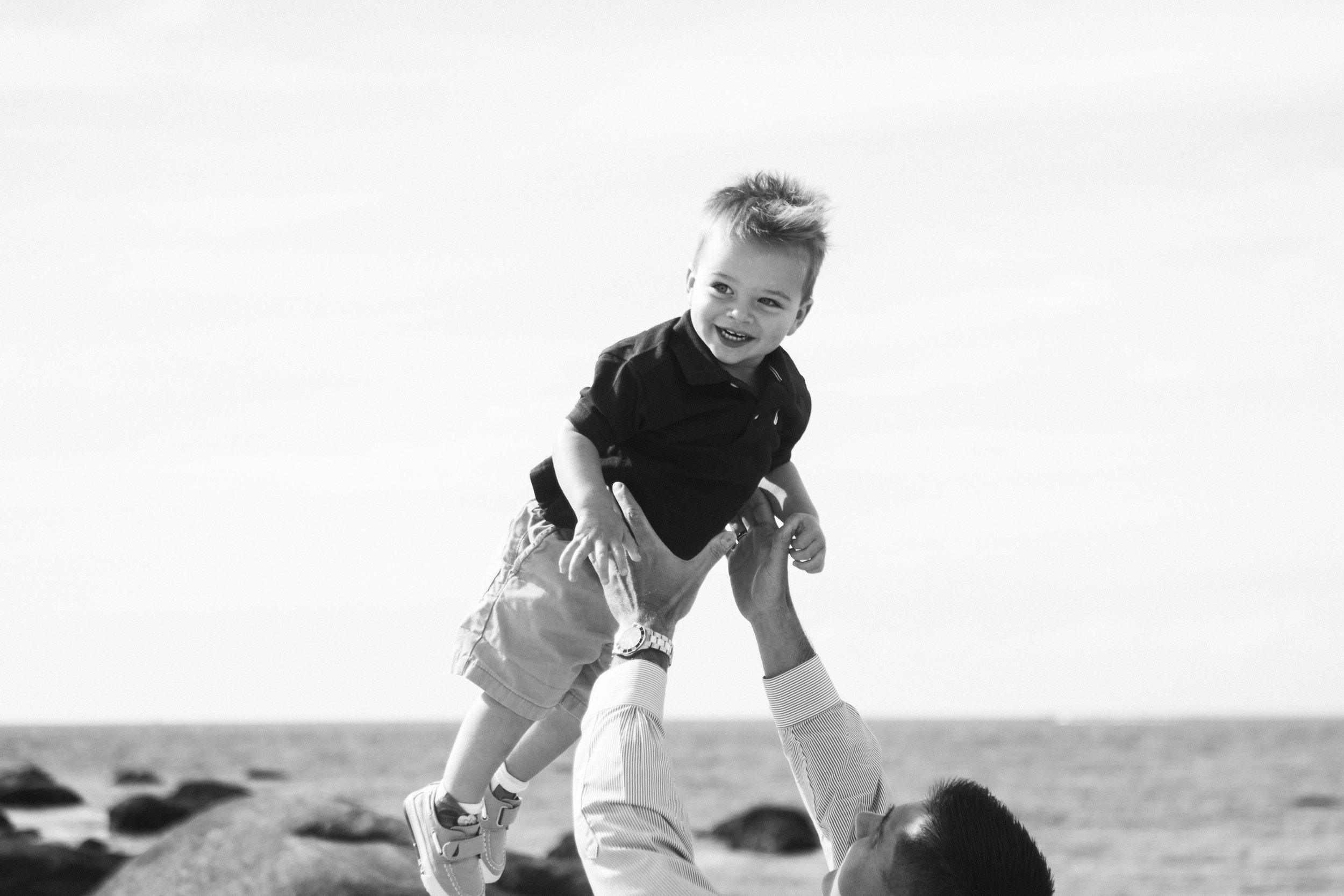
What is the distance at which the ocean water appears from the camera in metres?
20.6

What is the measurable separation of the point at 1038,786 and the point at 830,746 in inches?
1444

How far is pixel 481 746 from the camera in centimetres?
445

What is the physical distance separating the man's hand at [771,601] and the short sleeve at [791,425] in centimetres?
60

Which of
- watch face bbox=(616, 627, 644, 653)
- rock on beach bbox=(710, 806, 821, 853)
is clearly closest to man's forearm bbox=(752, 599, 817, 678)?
watch face bbox=(616, 627, 644, 653)

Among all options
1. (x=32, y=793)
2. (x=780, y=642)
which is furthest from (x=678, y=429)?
(x=32, y=793)

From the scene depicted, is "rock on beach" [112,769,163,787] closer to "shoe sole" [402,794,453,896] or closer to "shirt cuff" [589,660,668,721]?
"shoe sole" [402,794,453,896]

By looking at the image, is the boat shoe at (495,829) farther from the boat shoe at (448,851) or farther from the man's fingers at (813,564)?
the man's fingers at (813,564)

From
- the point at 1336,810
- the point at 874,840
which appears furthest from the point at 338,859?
the point at 1336,810

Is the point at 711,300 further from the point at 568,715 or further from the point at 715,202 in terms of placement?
the point at 568,715

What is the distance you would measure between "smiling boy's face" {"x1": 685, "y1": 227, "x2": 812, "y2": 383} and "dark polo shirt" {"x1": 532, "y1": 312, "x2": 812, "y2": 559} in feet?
0.23

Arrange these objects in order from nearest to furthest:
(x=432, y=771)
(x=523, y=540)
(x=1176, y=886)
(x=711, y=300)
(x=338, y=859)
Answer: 1. (x=711, y=300)
2. (x=523, y=540)
3. (x=338, y=859)
4. (x=1176, y=886)
5. (x=432, y=771)

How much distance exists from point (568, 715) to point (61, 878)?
7209mm

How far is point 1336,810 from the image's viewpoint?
31094 mm

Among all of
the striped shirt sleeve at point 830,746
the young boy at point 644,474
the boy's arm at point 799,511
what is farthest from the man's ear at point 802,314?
the striped shirt sleeve at point 830,746
